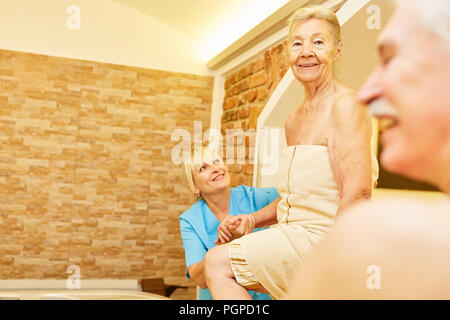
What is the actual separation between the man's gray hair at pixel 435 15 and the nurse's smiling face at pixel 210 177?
1.70 m

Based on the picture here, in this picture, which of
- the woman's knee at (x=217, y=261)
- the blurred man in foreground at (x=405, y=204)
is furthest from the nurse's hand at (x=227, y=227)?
the blurred man in foreground at (x=405, y=204)

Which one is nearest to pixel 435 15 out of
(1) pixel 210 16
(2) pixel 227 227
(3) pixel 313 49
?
(3) pixel 313 49

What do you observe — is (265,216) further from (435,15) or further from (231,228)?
(435,15)

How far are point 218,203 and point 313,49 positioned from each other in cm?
101

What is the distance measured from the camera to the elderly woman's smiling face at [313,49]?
1136 millimetres

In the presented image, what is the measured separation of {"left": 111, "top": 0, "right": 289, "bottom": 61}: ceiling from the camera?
2891 millimetres

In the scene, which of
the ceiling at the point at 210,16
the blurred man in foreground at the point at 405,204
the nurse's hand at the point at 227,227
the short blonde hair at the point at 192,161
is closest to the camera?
the blurred man in foreground at the point at 405,204

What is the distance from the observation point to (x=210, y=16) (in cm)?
332

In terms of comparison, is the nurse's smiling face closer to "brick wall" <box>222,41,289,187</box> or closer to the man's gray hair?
"brick wall" <box>222,41,289,187</box>

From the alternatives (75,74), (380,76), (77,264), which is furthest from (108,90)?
(380,76)

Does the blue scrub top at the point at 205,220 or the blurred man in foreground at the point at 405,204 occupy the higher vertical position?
the blurred man in foreground at the point at 405,204

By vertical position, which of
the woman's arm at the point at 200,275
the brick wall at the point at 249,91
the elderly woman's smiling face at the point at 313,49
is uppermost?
the brick wall at the point at 249,91

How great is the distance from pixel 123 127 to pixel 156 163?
407 millimetres

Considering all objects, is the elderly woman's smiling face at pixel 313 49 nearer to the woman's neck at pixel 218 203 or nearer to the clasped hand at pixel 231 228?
the clasped hand at pixel 231 228
